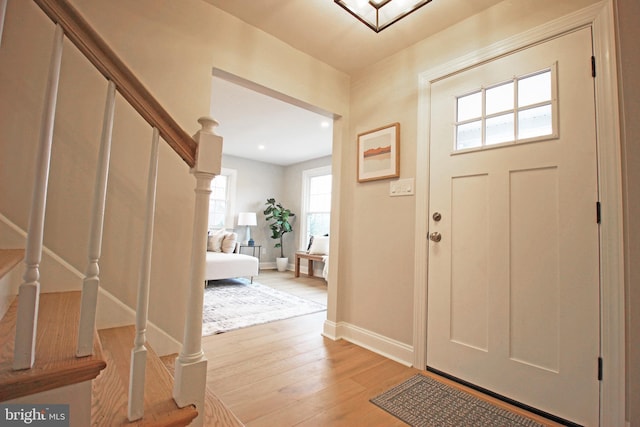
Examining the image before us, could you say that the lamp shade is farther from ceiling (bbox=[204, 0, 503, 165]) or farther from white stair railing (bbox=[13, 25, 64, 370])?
white stair railing (bbox=[13, 25, 64, 370])

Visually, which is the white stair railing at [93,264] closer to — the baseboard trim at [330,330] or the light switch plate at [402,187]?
the light switch plate at [402,187]

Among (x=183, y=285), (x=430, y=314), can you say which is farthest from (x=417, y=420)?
(x=183, y=285)

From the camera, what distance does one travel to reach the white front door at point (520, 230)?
1449 mm

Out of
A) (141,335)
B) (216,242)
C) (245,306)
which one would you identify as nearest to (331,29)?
(141,335)

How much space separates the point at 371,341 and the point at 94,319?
1.98m

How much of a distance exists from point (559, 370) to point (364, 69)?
2.53 meters

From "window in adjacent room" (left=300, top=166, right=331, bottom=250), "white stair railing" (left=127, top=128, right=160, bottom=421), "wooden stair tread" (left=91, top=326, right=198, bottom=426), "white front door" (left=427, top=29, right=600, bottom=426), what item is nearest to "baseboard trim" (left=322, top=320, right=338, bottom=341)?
"white front door" (left=427, top=29, right=600, bottom=426)

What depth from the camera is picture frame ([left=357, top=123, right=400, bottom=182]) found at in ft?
7.44

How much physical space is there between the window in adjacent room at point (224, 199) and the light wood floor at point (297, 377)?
3836 millimetres

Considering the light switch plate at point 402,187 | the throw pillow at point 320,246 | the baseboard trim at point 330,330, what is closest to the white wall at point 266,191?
the throw pillow at point 320,246

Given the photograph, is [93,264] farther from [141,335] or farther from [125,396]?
[125,396]

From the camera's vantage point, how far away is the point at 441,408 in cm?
154

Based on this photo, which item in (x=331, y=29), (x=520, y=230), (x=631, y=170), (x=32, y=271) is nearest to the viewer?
(x=32, y=271)

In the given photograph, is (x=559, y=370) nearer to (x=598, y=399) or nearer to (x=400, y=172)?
(x=598, y=399)
